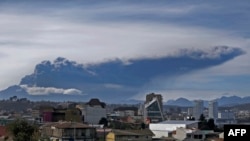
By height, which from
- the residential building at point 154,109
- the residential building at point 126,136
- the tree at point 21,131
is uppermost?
the residential building at point 154,109

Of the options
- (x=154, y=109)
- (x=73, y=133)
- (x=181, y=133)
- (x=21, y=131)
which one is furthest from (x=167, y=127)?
(x=154, y=109)

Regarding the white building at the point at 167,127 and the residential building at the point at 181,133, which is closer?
the residential building at the point at 181,133

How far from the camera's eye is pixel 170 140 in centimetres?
6109

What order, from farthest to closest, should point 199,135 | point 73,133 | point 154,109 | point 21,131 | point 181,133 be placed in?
point 154,109, point 181,133, point 199,135, point 73,133, point 21,131

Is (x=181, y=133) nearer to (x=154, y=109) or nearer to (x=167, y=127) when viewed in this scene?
(x=167, y=127)

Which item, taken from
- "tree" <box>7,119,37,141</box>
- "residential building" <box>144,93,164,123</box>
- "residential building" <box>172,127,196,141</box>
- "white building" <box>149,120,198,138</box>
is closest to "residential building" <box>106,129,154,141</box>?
"residential building" <box>172,127,196,141</box>

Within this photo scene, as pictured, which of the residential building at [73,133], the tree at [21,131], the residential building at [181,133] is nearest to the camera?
the tree at [21,131]

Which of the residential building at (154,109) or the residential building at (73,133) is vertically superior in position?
the residential building at (154,109)

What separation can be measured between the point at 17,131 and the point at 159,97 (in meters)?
124

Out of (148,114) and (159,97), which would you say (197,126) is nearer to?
(148,114)

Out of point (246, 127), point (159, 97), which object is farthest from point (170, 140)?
point (159, 97)

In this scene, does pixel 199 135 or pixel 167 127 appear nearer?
pixel 199 135

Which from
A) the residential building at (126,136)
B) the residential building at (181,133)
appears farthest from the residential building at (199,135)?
the residential building at (126,136)

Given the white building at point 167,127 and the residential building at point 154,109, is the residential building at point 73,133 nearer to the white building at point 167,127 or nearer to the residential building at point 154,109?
the white building at point 167,127
